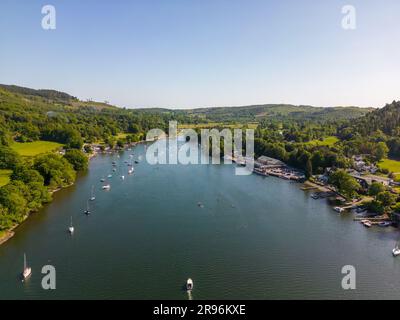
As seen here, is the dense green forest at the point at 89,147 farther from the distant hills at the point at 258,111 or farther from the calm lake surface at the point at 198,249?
the distant hills at the point at 258,111

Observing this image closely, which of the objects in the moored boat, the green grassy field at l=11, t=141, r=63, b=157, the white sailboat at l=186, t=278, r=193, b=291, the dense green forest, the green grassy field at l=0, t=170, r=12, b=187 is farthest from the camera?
the green grassy field at l=11, t=141, r=63, b=157

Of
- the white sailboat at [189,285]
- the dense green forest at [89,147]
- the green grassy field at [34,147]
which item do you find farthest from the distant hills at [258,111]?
the white sailboat at [189,285]

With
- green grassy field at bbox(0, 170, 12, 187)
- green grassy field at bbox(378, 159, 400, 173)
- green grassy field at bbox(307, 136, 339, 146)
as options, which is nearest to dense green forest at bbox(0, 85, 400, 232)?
green grassy field at bbox(307, 136, 339, 146)

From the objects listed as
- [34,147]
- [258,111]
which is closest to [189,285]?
[34,147]

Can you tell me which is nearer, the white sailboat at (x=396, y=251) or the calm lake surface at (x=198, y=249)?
the calm lake surface at (x=198, y=249)

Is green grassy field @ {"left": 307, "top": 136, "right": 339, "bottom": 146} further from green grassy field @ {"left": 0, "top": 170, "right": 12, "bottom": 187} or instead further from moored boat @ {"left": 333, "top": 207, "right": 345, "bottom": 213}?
green grassy field @ {"left": 0, "top": 170, "right": 12, "bottom": 187}
